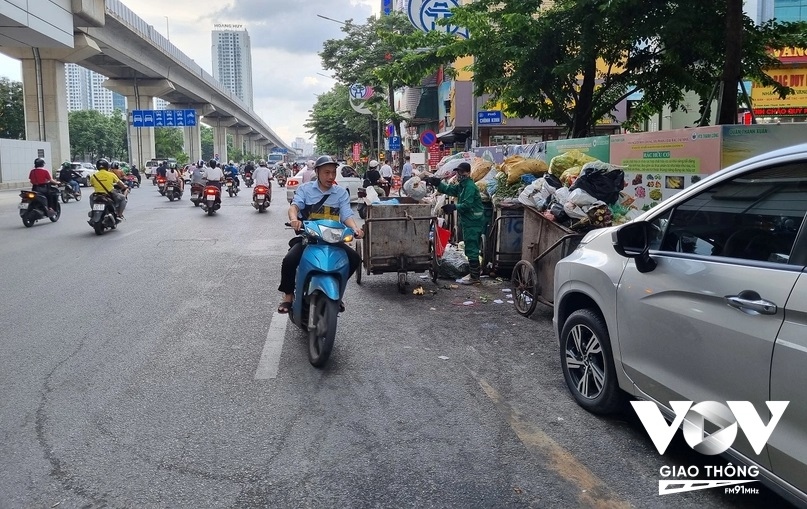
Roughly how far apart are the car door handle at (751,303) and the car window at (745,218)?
0.19 m

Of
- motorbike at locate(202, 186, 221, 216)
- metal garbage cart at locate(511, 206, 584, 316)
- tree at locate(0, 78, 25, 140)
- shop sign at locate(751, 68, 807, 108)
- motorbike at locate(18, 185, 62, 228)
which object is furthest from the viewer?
tree at locate(0, 78, 25, 140)

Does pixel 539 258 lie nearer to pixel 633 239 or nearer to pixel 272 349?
pixel 272 349

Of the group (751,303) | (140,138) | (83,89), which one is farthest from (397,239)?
(83,89)

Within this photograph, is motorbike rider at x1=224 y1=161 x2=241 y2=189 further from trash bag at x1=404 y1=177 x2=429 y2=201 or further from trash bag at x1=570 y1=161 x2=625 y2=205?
trash bag at x1=570 y1=161 x2=625 y2=205

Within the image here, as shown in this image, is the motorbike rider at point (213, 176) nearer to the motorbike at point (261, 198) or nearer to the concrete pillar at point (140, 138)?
the motorbike at point (261, 198)

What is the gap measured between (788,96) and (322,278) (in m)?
20.6

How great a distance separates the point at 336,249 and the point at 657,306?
2887 millimetres

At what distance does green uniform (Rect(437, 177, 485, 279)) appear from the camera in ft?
31.3

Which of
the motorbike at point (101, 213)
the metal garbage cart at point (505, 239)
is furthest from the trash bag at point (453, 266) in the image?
the motorbike at point (101, 213)

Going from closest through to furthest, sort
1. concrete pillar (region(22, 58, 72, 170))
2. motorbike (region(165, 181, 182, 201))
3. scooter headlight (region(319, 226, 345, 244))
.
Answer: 1. scooter headlight (region(319, 226, 345, 244))
2. motorbike (region(165, 181, 182, 201))
3. concrete pillar (region(22, 58, 72, 170))

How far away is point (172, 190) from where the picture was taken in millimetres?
27578

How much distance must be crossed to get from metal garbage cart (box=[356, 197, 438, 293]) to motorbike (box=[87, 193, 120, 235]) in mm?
8462

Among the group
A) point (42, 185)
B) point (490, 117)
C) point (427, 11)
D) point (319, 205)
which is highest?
point (427, 11)

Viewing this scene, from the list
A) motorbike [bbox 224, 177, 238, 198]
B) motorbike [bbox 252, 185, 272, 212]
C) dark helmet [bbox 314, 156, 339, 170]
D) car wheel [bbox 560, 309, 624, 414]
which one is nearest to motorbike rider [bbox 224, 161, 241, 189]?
motorbike [bbox 224, 177, 238, 198]
